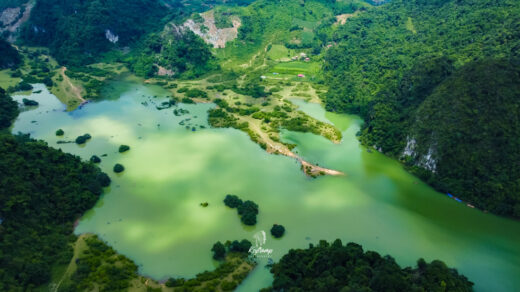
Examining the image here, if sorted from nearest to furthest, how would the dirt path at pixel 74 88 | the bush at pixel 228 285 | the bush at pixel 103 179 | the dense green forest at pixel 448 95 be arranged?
the bush at pixel 228 285 < the dense green forest at pixel 448 95 < the bush at pixel 103 179 < the dirt path at pixel 74 88

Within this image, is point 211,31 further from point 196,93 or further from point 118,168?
point 118,168

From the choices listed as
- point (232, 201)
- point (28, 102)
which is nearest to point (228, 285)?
point (232, 201)

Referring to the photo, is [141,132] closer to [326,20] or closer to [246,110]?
[246,110]

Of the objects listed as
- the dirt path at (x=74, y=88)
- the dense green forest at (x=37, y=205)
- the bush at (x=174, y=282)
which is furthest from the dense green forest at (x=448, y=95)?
the dirt path at (x=74, y=88)

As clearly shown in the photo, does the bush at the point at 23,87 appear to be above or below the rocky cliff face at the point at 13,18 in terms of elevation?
below

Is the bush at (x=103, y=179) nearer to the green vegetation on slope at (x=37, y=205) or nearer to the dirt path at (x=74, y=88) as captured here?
the green vegetation on slope at (x=37, y=205)

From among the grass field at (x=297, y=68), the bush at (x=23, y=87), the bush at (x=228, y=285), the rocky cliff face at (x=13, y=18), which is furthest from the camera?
the rocky cliff face at (x=13, y=18)

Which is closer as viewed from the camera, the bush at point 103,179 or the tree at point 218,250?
the tree at point 218,250
